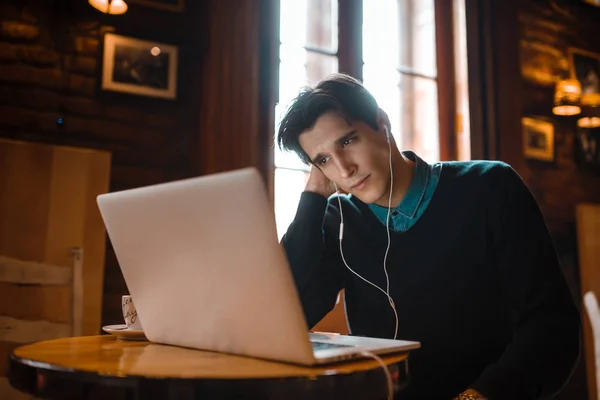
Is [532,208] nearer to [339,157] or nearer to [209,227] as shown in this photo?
[339,157]

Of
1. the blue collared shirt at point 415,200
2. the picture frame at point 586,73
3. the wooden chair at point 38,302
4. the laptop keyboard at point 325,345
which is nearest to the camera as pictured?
the laptop keyboard at point 325,345

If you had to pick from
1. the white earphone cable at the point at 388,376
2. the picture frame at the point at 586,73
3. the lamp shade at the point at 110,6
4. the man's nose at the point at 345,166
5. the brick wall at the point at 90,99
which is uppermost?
the picture frame at the point at 586,73

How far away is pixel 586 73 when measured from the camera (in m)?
→ 3.80

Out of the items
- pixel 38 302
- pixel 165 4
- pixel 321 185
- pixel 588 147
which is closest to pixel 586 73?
pixel 588 147

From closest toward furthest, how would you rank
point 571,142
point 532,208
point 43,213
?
1. point 532,208
2. point 43,213
3. point 571,142

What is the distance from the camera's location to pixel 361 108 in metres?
1.36

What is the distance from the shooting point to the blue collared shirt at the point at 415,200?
51.4 inches

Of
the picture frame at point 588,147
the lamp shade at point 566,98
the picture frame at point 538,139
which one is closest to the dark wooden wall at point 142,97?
the picture frame at point 538,139

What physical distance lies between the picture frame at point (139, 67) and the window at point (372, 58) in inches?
21.5

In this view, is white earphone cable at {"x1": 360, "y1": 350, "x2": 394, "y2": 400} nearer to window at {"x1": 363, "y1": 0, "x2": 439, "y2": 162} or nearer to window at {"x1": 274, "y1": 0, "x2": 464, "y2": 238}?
→ window at {"x1": 274, "y1": 0, "x2": 464, "y2": 238}

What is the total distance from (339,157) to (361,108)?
5.6 inches

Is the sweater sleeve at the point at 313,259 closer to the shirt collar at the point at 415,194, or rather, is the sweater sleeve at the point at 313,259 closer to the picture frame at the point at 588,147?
the shirt collar at the point at 415,194

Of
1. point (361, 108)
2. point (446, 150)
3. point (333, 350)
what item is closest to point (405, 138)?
point (446, 150)

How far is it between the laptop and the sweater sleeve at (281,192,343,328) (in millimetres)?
426
